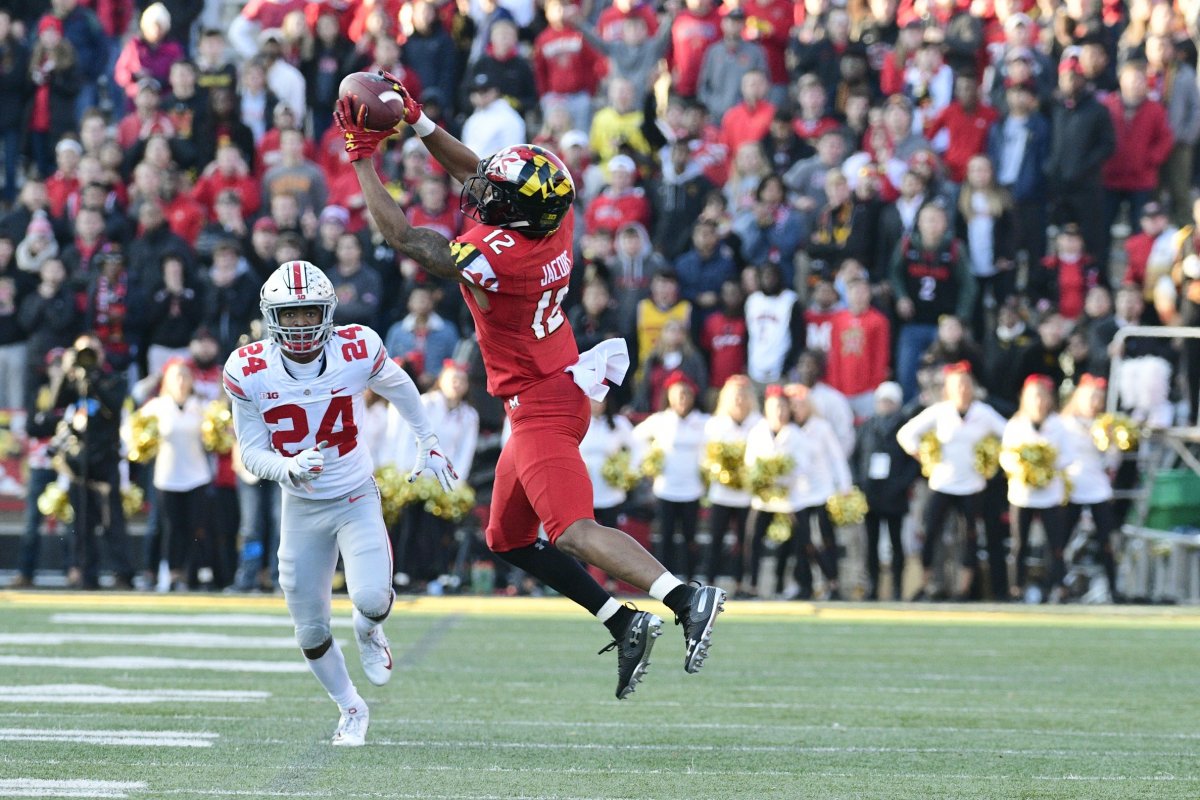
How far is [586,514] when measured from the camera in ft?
20.6

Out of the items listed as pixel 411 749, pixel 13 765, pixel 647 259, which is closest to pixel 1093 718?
pixel 411 749

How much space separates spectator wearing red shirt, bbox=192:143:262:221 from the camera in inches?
578

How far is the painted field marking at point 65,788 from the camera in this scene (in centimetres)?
560

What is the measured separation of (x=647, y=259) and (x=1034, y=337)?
9.25ft

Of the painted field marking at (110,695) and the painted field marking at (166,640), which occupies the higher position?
the painted field marking at (110,695)

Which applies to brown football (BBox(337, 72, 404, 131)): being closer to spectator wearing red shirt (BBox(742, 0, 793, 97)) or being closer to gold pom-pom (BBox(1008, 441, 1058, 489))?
gold pom-pom (BBox(1008, 441, 1058, 489))

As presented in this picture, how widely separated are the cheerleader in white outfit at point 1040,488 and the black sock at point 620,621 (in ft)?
22.3

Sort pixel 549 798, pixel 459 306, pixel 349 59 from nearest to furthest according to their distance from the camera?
pixel 549 798 → pixel 459 306 → pixel 349 59

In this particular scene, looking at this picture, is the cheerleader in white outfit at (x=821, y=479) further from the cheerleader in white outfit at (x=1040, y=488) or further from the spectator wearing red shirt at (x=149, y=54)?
the spectator wearing red shirt at (x=149, y=54)

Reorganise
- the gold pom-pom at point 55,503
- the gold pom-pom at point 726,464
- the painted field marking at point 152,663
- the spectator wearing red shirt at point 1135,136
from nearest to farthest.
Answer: the painted field marking at point 152,663 < the gold pom-pom at point 726,464 < the gold pom-pom at point 55,503 < the spectator wearing red shirt at point 1135,136

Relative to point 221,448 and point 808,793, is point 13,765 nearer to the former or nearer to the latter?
point 808,793

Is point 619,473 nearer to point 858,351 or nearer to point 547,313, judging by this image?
point 858,351

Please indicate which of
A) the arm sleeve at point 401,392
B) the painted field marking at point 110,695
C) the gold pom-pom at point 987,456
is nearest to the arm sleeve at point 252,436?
the arm sleeve at point 401,392

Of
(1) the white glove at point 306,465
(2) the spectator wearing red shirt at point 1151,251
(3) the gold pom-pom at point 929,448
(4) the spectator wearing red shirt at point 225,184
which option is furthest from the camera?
(4) the spectator wearing red shirt at point 225,184
